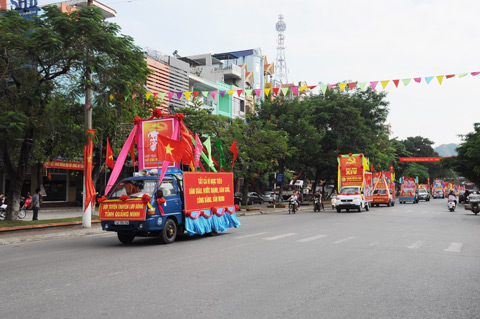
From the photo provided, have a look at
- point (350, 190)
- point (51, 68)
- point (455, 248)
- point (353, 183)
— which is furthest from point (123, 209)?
point (353, 183)

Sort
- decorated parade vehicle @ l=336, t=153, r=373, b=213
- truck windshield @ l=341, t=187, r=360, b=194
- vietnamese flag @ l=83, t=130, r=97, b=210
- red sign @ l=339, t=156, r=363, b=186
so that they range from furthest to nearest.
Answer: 1. red sign @ l=339, t=156, r=363, b=186
2. truck windshield @ l=341, t=187, r=360, b=194
3. decorated parade vehicle @ l=336, t=153, r=373, b=213
4. vietnamese flag @ l=83, t=130, r=97, b=210

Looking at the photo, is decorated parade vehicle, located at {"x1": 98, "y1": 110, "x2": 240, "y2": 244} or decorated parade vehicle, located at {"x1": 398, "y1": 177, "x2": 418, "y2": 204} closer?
decorated parade vehicle, located at {"x1": 98, "y1": 110, "x2": 240, "y2": 244}

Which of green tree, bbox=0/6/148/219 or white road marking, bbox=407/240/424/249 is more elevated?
green tree, bbox=0/6/148/219

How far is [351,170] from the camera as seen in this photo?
31891 mm

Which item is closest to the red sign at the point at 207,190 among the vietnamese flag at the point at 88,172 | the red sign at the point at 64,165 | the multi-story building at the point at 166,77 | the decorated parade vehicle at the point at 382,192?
the vietnamese flag at the point at 88,172

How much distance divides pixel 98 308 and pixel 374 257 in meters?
6.66

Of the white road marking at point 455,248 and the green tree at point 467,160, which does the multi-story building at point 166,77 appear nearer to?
the white road marking at point 455,248

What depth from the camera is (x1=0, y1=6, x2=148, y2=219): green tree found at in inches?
583

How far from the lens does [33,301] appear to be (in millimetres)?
5875

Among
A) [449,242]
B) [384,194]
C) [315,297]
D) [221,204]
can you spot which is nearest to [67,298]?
[315,297]

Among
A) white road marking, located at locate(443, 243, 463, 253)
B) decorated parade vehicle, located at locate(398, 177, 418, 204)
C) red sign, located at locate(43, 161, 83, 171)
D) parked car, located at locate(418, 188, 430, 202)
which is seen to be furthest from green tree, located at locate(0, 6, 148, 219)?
parked car, located at locate(418, 188, 430, 202)

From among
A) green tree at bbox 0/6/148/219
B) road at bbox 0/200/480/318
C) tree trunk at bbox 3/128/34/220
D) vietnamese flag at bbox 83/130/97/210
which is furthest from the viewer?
vietnamese flag at bbox 83/130/97/210

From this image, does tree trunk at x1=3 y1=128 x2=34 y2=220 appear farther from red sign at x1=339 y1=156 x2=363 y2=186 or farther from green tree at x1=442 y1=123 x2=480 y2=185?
green tree at x1=442 y1=123 x2=480 y2=185

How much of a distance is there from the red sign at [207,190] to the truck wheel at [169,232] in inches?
26.7
